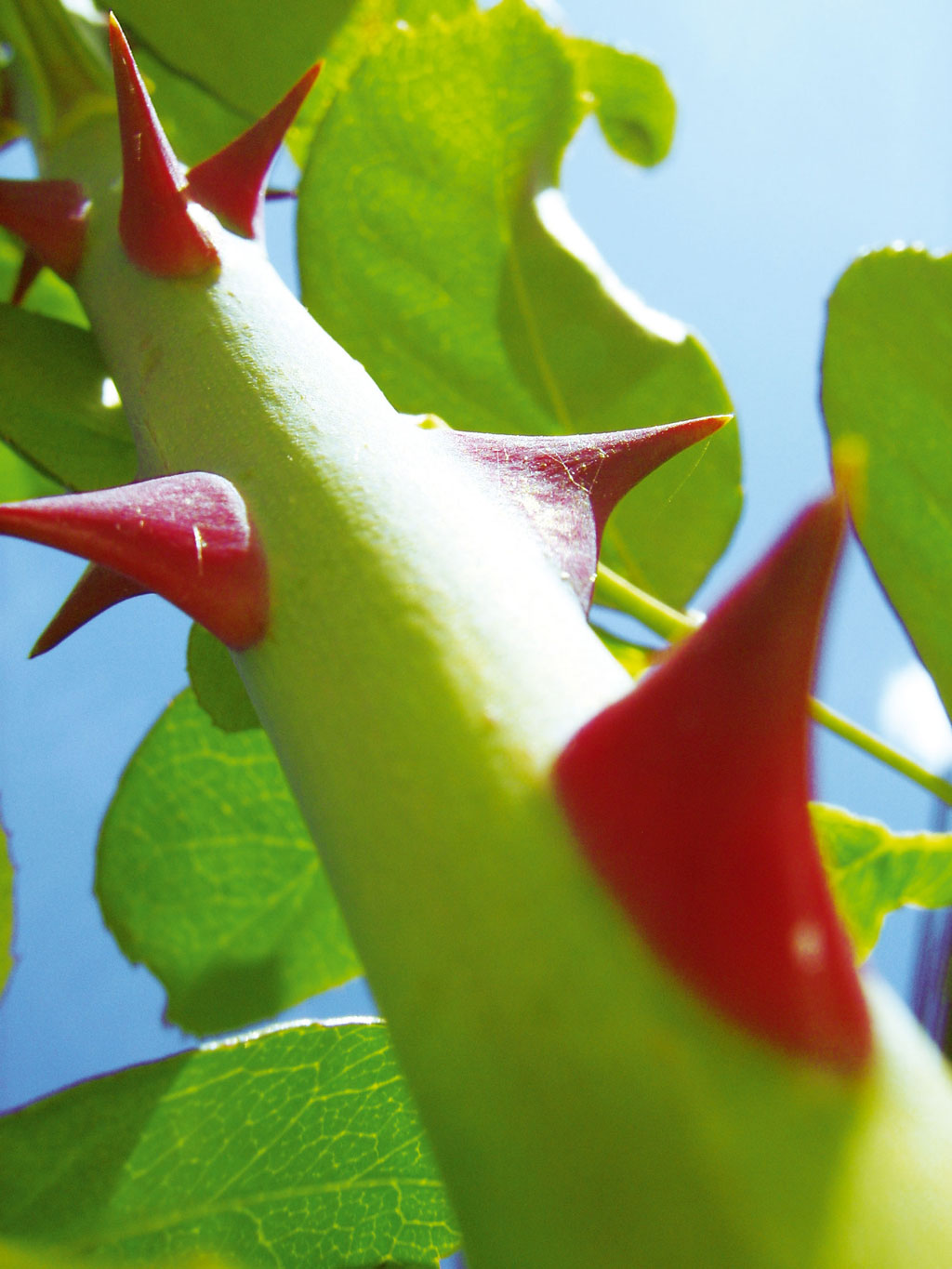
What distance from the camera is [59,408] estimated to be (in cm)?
36

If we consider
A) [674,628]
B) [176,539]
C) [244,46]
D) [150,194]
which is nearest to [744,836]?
[176,539]

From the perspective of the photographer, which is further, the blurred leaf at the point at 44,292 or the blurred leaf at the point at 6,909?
the blurred leaf at the point at 44,292

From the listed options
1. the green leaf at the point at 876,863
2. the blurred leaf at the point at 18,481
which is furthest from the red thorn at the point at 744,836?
the blurred leaf at the point at 18,481

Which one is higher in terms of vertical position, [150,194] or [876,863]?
[150,194]

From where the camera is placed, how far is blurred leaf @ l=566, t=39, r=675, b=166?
54 centimetres

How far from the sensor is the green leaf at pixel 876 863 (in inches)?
16.4

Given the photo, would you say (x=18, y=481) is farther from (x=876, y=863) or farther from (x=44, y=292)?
(x=876, y=863)

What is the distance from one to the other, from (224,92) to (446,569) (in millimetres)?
416

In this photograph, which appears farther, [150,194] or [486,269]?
[486,269]

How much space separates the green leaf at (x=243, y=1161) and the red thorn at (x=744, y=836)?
0.64ft

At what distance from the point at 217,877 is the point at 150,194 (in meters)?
0.34

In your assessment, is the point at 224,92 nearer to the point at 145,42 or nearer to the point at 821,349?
the point at 145,42

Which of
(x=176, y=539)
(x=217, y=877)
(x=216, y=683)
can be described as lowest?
(x=217, y=877)

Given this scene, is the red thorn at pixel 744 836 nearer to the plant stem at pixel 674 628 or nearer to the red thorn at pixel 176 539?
the red thorn at pixel 176 539
